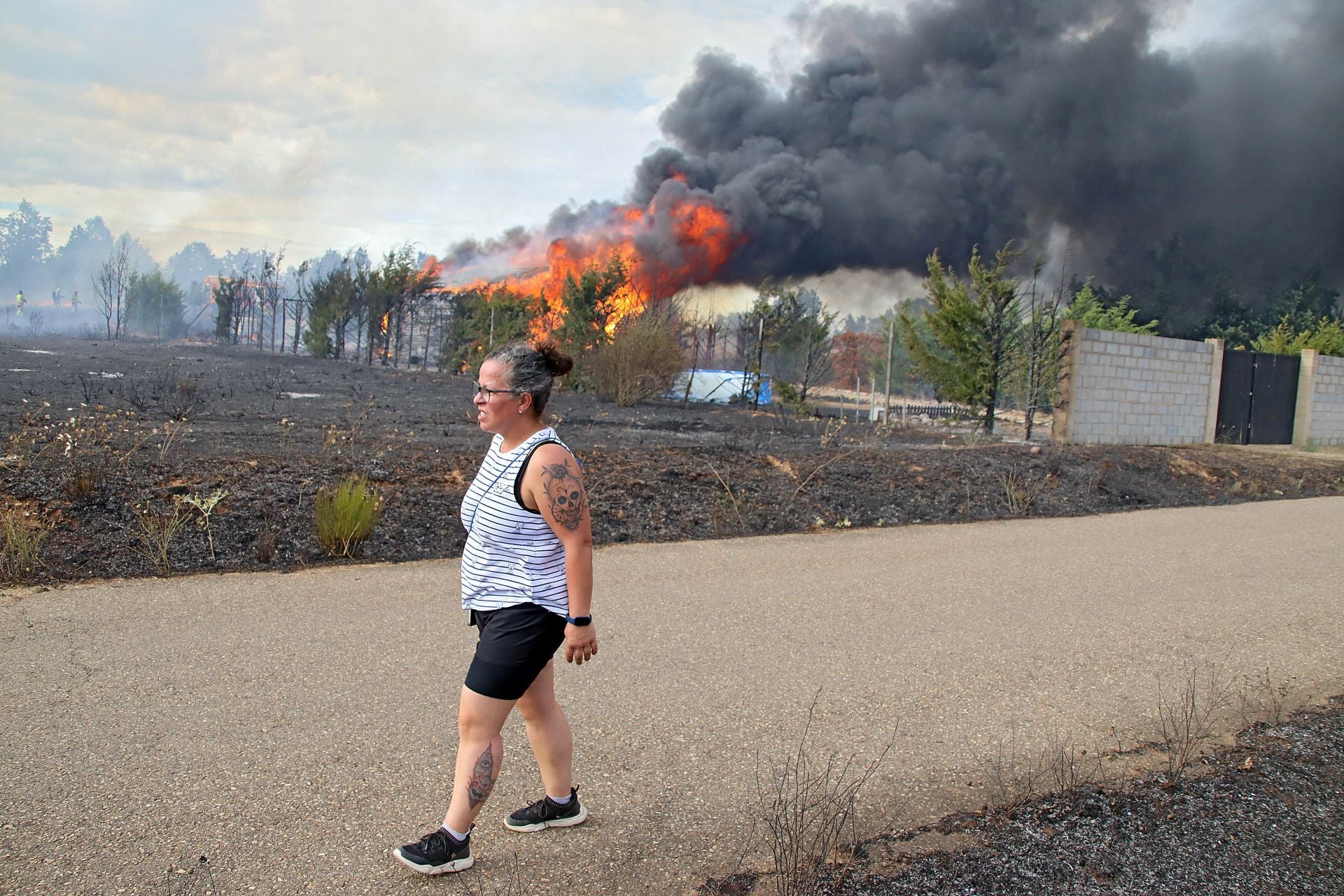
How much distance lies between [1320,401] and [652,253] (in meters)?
17.1

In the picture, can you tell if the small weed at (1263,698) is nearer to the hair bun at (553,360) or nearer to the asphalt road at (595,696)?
the asphalt road at (595,696)

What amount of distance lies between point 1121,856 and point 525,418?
227 centimetres

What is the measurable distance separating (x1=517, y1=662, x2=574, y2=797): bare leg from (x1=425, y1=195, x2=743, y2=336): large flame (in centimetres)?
2193

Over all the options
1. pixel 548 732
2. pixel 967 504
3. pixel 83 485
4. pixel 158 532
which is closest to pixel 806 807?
pixel 548 732

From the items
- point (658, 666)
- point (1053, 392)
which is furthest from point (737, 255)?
point (658, 666)

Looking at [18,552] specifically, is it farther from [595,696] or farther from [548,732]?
[548,732]

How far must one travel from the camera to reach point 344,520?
21.0ft

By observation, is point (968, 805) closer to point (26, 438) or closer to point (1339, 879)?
point (1339, 879)

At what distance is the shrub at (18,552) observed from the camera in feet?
17.8

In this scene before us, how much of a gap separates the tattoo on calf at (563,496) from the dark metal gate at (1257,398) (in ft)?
64.7

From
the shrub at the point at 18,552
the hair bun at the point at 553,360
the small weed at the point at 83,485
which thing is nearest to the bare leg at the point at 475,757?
the hair bun at the point at 553,360

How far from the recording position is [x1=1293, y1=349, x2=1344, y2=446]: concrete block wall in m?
20.4

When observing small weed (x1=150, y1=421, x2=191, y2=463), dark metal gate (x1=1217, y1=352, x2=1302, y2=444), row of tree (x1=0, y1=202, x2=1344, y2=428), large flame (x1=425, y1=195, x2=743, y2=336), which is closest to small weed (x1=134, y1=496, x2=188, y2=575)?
small weed (x1=150, y1=421, x2=191, y2=463)

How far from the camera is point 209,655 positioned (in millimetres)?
A: 4406
